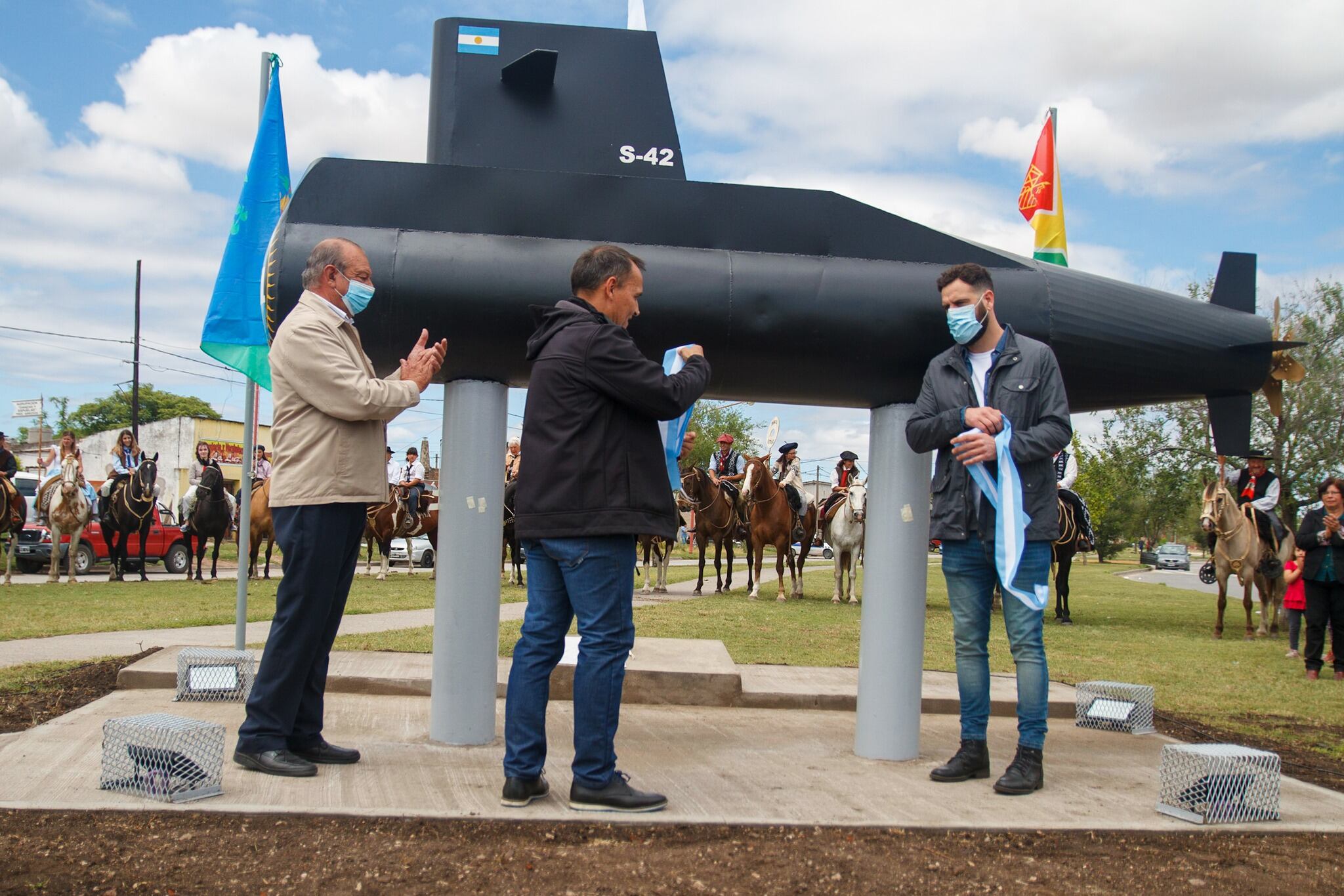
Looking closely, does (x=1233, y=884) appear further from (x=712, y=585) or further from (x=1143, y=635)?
(x=712, y=585)

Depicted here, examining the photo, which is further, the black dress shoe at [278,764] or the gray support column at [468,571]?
the gray support column at [468,571]

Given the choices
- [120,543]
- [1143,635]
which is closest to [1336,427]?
[1143,635]

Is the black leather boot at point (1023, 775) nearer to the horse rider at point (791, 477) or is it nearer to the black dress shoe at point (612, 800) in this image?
the black dress shoe at point (612, 800)

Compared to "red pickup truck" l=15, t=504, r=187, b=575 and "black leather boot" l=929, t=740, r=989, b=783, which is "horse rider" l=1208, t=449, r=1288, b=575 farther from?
"red pickup truck" l=15, t=504, r=187, b=575

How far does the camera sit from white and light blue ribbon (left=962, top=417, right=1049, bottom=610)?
159 inches

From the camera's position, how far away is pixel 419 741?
4.68m

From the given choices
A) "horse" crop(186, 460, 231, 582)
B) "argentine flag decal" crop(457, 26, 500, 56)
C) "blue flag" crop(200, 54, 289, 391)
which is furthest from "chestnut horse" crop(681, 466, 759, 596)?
"argentine flag decal" crop(457, 26, 500, 56)

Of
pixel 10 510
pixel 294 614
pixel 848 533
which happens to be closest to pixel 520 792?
pixel 294 614

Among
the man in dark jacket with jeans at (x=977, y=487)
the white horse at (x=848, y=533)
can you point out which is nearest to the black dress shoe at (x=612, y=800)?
the man in dark jacket with jeans at (x=977, y=487)

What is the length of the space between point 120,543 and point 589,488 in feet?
53.9

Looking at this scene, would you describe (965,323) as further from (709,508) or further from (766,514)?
(709,508)

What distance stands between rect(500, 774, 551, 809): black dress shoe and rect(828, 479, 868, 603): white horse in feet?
42.5

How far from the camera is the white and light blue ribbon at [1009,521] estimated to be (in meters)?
4.03

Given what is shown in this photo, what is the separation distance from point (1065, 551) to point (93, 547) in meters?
17.3
